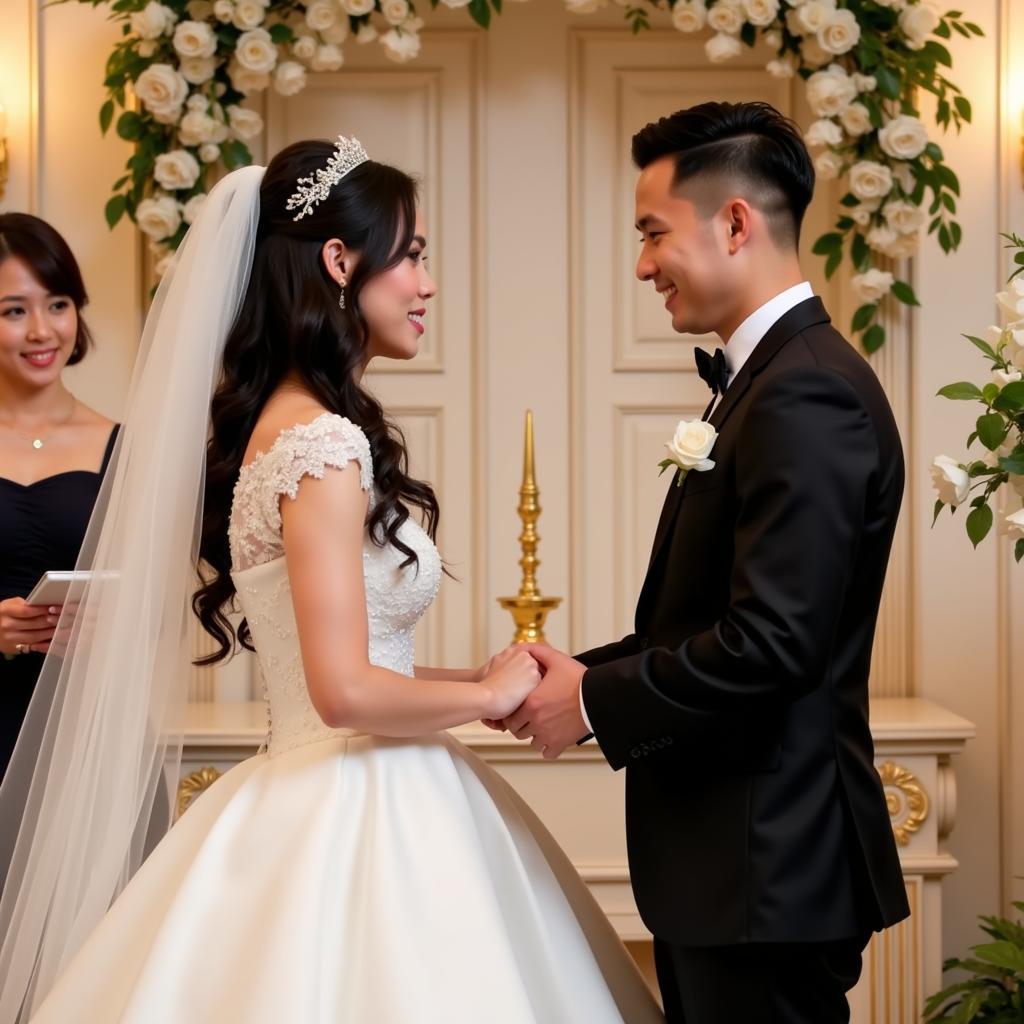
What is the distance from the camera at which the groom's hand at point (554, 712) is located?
223 cm

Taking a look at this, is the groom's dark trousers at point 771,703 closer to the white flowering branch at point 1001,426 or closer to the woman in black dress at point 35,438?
the white flowering branch at point 1001,426

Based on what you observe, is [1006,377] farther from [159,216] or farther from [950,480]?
[159,216]

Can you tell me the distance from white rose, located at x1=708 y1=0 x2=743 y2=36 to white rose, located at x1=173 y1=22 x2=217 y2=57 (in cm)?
136

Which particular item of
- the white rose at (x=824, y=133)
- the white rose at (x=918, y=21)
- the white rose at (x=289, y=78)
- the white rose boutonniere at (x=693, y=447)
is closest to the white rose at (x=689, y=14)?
the white rose at (x=824, y=133)

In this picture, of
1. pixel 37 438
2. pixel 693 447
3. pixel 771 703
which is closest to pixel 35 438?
pixel 37 438

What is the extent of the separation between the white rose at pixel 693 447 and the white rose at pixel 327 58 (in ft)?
6.97

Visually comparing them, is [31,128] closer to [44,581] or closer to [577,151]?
[577,151]

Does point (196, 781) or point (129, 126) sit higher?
point (129, 126)

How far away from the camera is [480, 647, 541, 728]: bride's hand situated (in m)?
2.27

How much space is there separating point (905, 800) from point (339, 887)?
2.09m

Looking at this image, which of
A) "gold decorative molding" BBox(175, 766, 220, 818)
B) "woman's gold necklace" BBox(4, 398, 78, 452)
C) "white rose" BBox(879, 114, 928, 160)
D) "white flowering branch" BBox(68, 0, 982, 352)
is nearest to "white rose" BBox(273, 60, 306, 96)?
"white flowering branch" BBox(68, 0, 982, 352)

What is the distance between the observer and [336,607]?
2.07m

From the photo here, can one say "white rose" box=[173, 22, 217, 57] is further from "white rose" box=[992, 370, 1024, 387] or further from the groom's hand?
"white rose" box=[992, 370, 1024, 387]

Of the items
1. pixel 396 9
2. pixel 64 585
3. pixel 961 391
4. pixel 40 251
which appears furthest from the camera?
pixel 396 9
